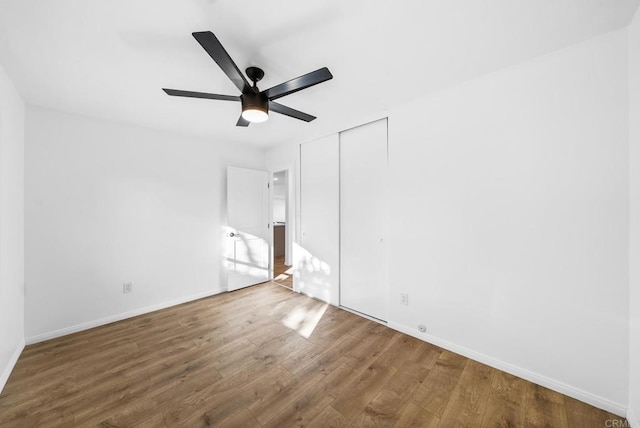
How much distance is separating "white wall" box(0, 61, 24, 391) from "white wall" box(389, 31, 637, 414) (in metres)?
3.45

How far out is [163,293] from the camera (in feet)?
10.3

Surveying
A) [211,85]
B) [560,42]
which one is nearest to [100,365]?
[211,85]

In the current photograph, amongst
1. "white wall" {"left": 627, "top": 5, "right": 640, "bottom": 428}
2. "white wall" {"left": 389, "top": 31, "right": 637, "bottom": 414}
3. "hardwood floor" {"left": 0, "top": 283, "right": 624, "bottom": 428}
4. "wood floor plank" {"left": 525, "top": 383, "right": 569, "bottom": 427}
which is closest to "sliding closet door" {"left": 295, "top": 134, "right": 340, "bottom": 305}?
"hardwood floor" {"left": 0, "top": 283, "right": 624, "bottom": 428}

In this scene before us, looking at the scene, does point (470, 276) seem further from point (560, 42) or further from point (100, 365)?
point (100, 365)

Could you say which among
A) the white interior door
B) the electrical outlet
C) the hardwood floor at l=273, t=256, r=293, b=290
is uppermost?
the white interior door

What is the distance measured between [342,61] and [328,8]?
48 centimetres

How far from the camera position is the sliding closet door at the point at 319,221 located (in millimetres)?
3152

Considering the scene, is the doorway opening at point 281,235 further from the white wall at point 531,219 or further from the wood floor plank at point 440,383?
the white wall at point 531,219

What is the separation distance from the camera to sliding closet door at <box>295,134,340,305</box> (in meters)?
3.15

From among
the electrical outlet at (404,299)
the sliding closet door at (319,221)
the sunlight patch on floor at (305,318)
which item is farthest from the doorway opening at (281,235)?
the electrical outlet at (404,299)

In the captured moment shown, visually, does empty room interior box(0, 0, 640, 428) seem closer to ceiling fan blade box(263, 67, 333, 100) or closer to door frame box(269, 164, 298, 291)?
ceiling fan blade box(263, 67, 333, 100)

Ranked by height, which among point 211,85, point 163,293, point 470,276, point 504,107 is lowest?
point 163,293

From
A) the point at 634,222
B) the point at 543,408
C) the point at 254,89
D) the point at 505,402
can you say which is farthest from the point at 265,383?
the point at 634,222

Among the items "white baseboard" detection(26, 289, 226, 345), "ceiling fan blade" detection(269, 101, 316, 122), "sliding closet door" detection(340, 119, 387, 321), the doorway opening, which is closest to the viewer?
"ceiling fan blade" detection(269, 101, 316, 122)
